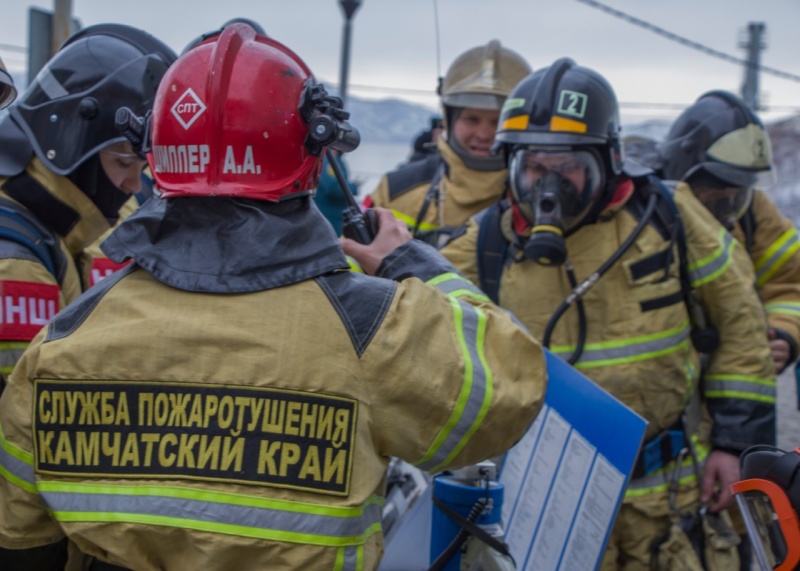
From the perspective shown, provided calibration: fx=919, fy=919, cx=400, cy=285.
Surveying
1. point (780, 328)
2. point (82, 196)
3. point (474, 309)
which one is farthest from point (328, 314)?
point (780, 328)

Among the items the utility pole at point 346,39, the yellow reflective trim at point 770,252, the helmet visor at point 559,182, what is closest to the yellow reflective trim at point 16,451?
the helmet visor at point 559,182

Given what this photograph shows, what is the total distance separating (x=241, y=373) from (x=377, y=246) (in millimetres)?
559

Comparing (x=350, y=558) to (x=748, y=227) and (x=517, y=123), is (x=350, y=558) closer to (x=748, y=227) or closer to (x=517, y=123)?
(x=517, y=123)

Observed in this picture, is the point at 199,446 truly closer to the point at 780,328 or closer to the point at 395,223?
the point at 395,223

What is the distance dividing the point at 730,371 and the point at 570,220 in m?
0.79

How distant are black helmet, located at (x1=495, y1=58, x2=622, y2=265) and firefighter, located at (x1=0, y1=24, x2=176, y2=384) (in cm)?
128

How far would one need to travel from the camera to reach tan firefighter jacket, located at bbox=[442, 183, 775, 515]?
10.3 ft

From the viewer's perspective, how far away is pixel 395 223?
2.25m

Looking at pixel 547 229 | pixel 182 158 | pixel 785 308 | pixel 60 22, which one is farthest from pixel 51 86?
pixel 60 22

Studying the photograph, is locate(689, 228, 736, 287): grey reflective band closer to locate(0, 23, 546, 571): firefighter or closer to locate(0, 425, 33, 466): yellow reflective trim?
locate(0, 23, 546, 571): firefighter

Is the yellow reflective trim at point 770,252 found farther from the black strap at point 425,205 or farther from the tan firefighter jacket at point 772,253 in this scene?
the black strap at point 425,205

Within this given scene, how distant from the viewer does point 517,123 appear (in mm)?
3365

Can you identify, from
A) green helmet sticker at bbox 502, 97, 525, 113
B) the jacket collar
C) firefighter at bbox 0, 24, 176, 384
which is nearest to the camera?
firefighter at bbox 0, 24, 176, 384

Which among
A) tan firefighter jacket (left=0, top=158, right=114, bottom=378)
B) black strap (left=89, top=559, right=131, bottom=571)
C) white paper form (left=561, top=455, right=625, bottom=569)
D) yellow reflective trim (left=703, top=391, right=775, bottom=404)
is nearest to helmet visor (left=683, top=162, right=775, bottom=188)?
yellow reflective trim (left=703, top=391, right=775, bottom=404)
